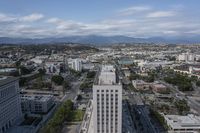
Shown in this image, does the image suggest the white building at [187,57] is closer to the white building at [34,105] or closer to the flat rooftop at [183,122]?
the flat rooftop at [183,122]

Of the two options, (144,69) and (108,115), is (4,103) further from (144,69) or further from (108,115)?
(144,69)

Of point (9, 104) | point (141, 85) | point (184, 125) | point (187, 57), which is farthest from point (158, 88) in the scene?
point (187, 57)

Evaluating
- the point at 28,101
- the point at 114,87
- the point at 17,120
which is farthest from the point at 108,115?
the point at 28,101

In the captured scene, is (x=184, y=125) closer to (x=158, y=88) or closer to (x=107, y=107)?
(x=107, y=107)

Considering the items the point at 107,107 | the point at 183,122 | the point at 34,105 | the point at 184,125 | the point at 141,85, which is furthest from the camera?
the point at 141,85

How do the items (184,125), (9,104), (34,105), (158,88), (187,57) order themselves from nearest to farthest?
(184,125)
(9,104)
(34,105)
(158,88)
(187,57)

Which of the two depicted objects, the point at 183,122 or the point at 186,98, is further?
the point at 186,98
